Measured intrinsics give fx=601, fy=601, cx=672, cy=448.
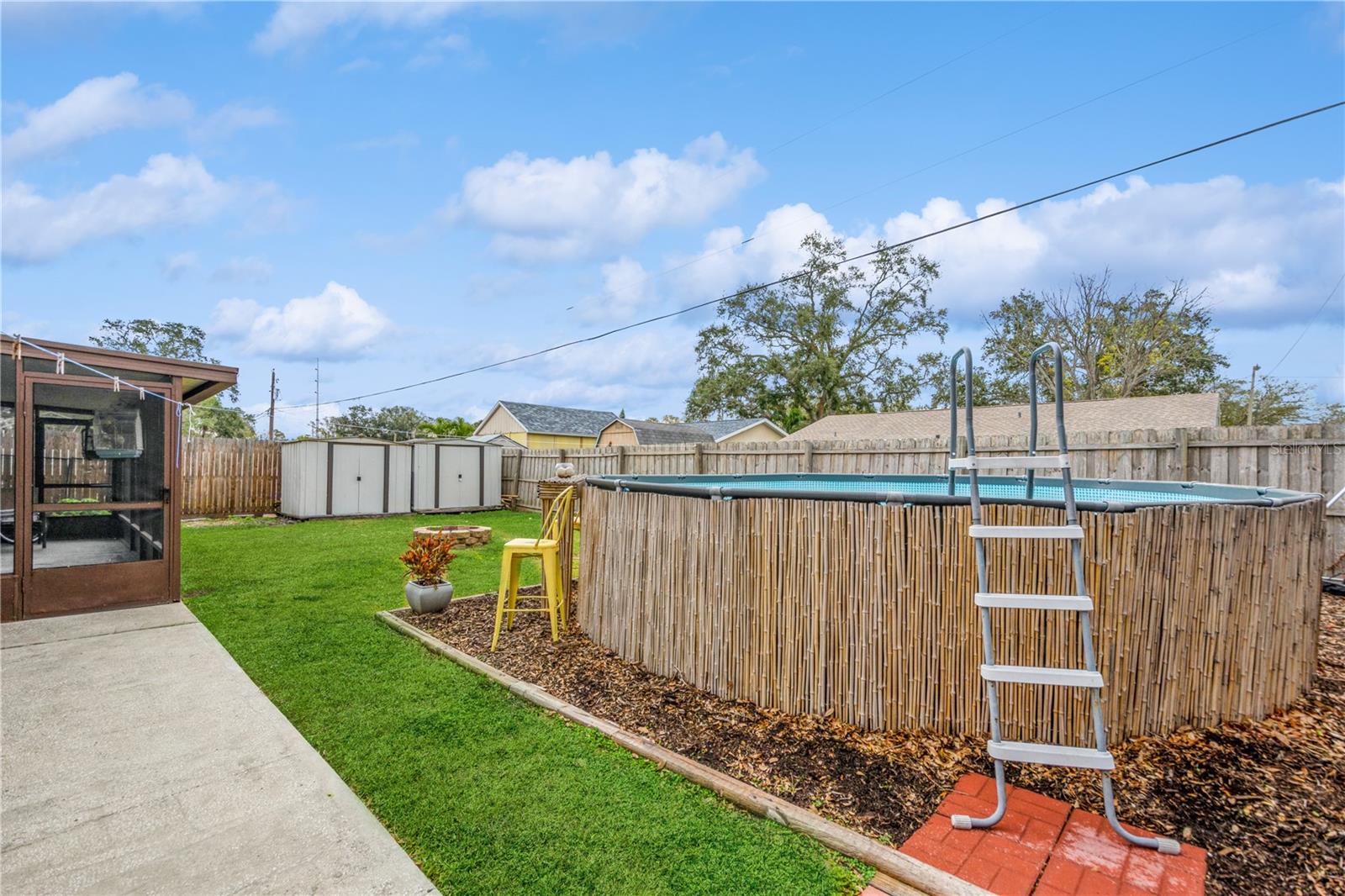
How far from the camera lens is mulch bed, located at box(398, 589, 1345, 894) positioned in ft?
6.13

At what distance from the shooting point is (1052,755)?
2.05 m

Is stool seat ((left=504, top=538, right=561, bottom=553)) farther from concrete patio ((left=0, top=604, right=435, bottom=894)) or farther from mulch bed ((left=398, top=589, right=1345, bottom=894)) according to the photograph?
concrete patio ((left=0, top=604, right=435, bottom=894))

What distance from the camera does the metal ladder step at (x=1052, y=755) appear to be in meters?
1.97

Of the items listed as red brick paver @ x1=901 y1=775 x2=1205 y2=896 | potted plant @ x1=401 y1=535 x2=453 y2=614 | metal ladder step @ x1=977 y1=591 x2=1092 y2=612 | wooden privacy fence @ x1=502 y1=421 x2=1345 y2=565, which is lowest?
red brick paver @ x1=901 y1=775 x2=1205 y2=896

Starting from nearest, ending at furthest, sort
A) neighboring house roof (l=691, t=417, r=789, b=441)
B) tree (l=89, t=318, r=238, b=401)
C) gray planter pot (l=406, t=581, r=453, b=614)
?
gray planter pot (l=406, t=581, r=453, b=614) → tree (l=89, t=318, r=238, b=401) → neighboring house roof (l=691, t=417, r=789, b=441)

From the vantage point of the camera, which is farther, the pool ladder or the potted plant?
the potted plant

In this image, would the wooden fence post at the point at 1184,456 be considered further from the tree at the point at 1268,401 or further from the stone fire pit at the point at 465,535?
the tree at the point at 1268,401

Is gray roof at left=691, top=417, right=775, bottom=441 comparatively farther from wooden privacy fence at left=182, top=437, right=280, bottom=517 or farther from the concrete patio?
the concrete patio

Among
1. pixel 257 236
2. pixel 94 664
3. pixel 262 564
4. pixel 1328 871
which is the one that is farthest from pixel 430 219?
pixel 1328 871

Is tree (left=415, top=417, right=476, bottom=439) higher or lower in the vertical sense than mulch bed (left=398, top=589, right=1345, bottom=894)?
higher

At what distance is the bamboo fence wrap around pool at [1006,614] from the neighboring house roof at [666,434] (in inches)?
633

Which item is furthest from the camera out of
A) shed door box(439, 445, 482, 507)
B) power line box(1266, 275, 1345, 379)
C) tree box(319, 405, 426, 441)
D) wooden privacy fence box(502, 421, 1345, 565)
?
tree box(319, 405, 426, 441)

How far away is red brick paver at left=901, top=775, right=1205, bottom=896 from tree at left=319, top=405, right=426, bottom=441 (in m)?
35.9

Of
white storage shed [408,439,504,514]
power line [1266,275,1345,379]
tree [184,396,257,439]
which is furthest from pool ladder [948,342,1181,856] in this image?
tree [184,396,257,439]
